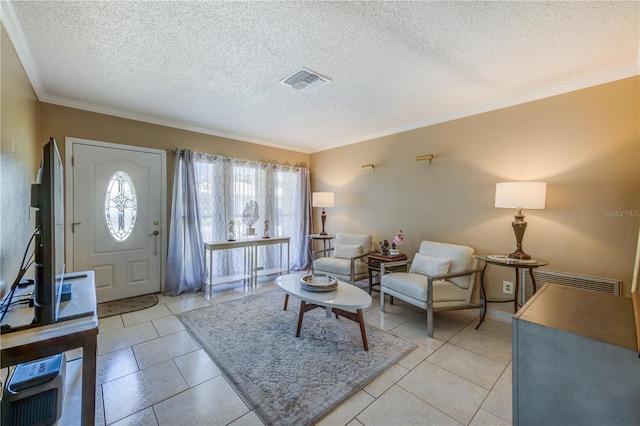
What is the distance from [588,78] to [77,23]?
4234mm

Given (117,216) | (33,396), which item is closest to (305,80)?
(33,396)

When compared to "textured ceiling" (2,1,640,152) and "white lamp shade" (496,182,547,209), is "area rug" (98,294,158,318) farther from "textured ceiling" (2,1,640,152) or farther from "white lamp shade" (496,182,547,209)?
"white lamp shade" (496,182,547,209)

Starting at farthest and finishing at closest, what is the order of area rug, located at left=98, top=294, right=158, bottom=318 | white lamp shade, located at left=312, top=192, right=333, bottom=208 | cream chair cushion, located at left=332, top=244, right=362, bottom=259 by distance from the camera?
white lamp shade, located at left=312, top=192, right=333, bottom=208
cream chair cushion, located at left=332, top=244, right=362, bottom=259
area rug, located at left=98, top=294, right=158, bottom=318

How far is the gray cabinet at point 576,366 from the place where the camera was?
0.91 meters

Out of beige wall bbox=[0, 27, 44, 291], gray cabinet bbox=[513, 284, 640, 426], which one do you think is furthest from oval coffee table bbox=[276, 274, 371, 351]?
beige wall bbox=[0, 27, 44, 291]

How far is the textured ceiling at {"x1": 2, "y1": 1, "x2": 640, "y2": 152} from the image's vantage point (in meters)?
1.66

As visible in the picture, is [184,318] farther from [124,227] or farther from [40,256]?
[40,256]

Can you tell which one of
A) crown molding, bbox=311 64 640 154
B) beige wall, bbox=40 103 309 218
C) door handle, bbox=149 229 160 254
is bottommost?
door handle, bbox=149 229 160 254

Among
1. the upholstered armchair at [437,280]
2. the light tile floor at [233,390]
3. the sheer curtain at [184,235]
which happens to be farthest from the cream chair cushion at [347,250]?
the sheer curtain at [184,235]

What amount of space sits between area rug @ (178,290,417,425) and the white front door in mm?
1206

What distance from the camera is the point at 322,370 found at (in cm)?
200

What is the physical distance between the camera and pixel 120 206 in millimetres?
3461

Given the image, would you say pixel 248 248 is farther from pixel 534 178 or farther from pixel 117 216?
pixel 534 178

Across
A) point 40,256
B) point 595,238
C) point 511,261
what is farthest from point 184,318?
point 595,238
